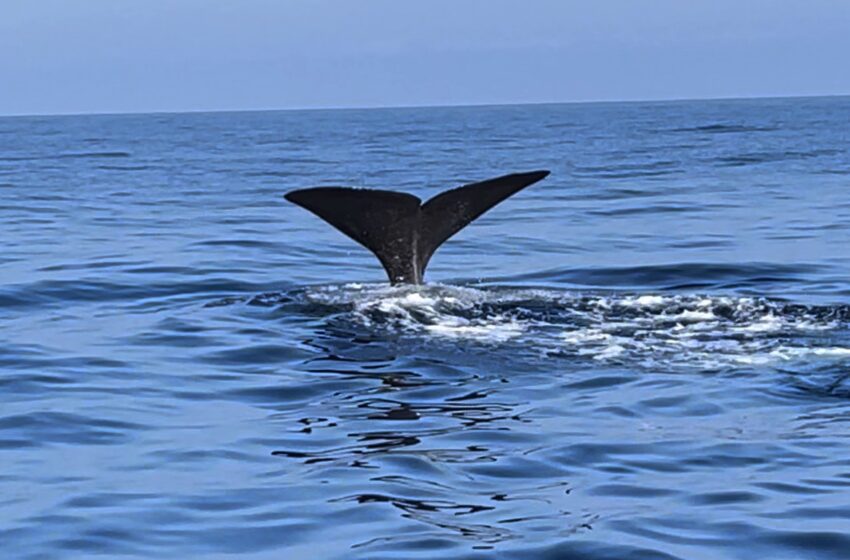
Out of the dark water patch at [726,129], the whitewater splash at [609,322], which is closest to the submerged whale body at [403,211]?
the whitewater splash at [609,322]

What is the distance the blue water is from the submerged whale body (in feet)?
1.58

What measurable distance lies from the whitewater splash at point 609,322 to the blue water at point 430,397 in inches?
1.6

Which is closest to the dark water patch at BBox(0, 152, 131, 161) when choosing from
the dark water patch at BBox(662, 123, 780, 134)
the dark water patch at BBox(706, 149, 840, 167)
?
the dark water patch at BBox(706, 149, 840, 167)

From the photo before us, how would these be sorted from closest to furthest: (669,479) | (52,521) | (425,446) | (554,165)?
(52,521) < (669,479) < (425,446) < (554,165)

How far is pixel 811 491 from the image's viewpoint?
780 cm

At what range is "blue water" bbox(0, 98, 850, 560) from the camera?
23.9 ft

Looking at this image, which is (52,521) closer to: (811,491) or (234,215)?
(811,491)

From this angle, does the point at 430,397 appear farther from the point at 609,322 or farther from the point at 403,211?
the point at 403,211

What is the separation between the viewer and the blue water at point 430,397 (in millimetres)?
7273

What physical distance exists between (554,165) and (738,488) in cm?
3315

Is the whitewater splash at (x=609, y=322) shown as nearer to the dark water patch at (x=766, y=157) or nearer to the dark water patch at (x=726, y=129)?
the dark water patch at (x=766, y=157)

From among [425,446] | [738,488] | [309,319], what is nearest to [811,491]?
[738,488]

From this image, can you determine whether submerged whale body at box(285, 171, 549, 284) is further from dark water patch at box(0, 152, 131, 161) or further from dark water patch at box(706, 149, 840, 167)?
dark water patch at box(0, 152, 131, 161)

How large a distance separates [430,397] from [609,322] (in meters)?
2.82
